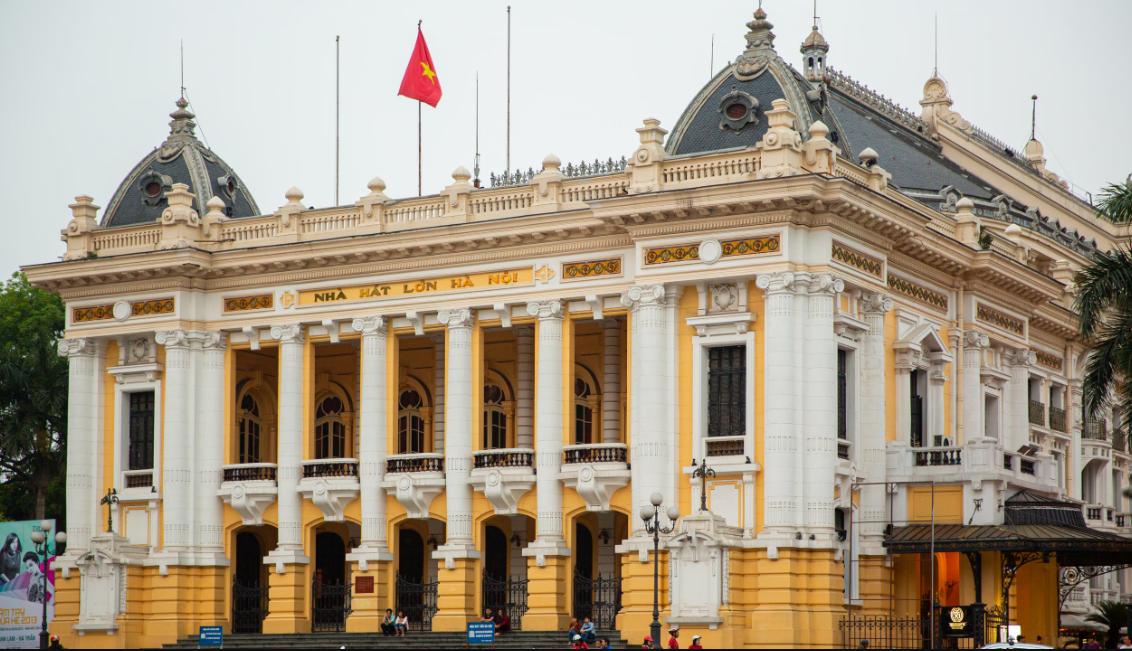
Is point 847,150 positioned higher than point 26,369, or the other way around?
point 847,150

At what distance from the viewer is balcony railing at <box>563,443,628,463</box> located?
49438 millimetres

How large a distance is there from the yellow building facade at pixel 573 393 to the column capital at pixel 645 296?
7.3 inches

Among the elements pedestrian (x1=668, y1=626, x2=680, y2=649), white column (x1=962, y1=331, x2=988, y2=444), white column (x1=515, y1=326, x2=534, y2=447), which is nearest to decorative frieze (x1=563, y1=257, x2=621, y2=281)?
white column (x1=515, y1=326, x2=534, y2=447)

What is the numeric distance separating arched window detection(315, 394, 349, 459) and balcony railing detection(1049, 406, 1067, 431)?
21.5 meters

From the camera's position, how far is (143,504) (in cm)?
5534

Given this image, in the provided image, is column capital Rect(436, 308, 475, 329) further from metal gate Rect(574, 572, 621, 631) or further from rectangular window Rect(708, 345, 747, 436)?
rectangular window Rect(708, 345, 747, 436)

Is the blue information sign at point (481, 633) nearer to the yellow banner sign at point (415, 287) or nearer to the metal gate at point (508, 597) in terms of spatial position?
the metal gate at point (508, 597)

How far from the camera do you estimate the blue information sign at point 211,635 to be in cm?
4997

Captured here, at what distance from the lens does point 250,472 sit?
54.8 meters

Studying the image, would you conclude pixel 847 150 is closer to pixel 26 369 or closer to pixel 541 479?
pixel 541 479

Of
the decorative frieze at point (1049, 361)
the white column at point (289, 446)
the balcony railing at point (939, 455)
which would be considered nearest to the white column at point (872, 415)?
the balcony railing at point (939, 455)

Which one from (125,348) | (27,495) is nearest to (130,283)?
(125,348)

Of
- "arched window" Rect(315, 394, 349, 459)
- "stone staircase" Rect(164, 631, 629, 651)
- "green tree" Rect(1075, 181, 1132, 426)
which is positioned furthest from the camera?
"arched window" Rect(315, 394, 349, 459)

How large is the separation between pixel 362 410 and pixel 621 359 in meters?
7.11
